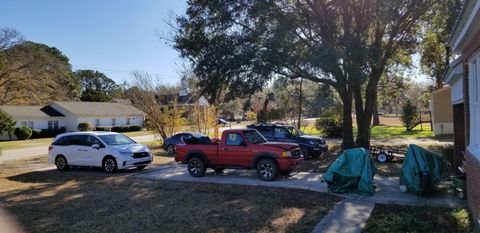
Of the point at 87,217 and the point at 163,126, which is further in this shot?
the point at 163,126

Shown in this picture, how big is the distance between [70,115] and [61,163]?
44.8 m

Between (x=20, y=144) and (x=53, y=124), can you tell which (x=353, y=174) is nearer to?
(x=20, y=144)

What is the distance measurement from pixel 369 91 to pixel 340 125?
420 inches

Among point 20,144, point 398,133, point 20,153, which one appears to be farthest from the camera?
point 20,144

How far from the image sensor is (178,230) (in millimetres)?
8398

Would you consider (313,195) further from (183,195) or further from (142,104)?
(142,104)

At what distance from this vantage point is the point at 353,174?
11727mm

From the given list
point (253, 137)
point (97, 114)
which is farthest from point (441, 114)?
point (97, 114)

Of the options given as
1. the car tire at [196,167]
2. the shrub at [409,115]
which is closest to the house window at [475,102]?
the car tire at [196,167]

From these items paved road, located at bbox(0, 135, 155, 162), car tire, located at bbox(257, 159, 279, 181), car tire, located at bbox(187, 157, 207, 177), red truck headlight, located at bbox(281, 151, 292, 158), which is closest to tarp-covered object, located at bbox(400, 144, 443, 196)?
red truck headlight, located at bbox(281, 151, 292, 158)

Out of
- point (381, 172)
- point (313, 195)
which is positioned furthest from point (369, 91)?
point (313, 195)

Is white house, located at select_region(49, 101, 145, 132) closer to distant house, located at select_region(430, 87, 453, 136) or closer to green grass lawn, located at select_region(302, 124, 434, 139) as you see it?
green grass lawn, located at select_region(302, 124, 434, 139)

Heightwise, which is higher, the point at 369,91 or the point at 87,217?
the point at 369,91

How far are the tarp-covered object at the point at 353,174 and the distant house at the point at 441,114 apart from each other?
80.1 ft
